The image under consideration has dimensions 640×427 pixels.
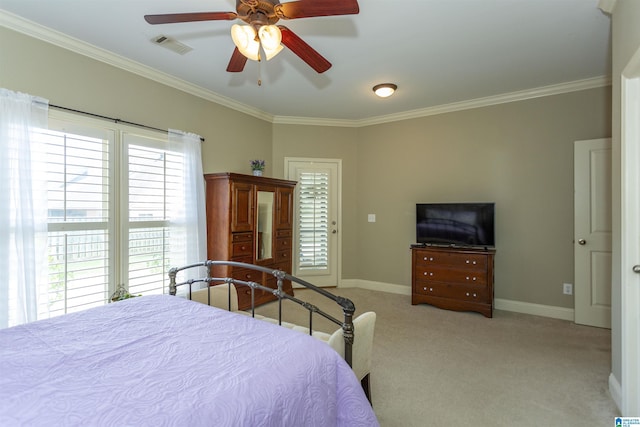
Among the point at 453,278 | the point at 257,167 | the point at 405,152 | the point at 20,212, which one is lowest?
the point at 453,278

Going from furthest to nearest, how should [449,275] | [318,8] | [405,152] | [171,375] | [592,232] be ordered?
[405,152] → [449,275] → [592,232] → [318,8] → [171,375]

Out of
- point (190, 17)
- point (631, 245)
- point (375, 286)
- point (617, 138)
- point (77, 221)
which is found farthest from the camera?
point (375, 286)

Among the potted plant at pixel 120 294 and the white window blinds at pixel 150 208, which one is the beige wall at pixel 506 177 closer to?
the white window blinds at pixel 150 208

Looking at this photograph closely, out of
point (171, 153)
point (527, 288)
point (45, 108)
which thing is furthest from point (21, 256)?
point (527, 288)

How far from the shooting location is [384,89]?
143 inches

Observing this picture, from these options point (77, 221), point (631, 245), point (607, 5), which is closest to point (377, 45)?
point (607, 5)

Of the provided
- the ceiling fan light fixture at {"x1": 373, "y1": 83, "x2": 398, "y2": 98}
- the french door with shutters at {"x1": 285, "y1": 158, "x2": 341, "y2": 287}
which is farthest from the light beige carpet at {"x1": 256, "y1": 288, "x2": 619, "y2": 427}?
the ceiling fan light fixture at {"x1": 373, "y1": 83, "x2": 398, "y2": 98}

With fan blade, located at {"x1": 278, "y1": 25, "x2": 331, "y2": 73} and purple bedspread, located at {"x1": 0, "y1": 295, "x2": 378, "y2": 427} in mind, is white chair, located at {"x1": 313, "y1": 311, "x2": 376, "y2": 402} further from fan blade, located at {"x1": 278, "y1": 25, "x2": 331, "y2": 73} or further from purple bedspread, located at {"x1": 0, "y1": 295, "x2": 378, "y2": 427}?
fan blade, located at {"x1": 278, "y1": 25, "x2": 331, "y2": 73}

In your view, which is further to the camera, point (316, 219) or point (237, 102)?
point (316, 219)

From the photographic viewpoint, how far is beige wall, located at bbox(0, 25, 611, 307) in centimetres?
288

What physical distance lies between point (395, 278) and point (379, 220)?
93cm

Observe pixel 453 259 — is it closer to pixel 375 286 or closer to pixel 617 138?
pixel 375 286

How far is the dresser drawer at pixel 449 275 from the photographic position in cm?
375

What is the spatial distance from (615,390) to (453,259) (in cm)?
193
